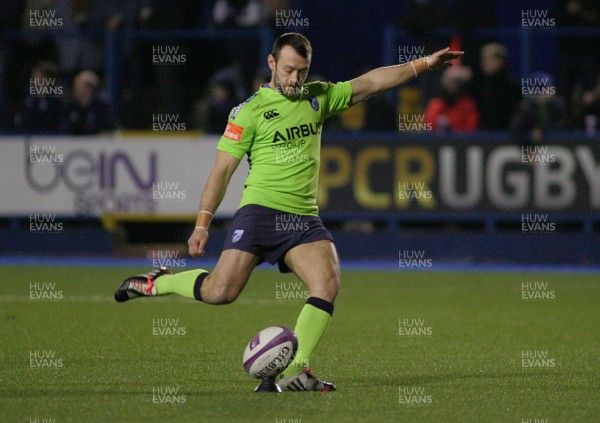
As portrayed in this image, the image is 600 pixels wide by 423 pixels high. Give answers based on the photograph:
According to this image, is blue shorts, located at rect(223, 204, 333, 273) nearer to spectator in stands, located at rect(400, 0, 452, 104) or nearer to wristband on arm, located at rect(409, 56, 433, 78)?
wristband on arm, located at rect(409, 56, 433, 78)

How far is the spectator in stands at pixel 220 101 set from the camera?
728 inches

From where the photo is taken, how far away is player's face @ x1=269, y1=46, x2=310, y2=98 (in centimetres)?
784

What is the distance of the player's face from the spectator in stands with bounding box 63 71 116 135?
10689 millimetres

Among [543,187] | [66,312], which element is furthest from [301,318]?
[543,187]

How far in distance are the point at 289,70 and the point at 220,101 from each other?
1072 cm

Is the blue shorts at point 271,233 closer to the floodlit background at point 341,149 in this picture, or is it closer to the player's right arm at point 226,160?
the player's right arm at point 226,160

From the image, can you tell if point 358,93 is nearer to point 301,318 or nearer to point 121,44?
point 301,318

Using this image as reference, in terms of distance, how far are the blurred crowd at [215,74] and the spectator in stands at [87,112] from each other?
0.01 meters

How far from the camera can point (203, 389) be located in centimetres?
791

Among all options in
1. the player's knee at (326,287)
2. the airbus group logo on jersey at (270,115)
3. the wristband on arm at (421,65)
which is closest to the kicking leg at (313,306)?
the player's knee at (326,287)

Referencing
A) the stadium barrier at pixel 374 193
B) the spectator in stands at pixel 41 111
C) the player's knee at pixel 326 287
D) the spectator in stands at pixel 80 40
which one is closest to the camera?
the player's knee at pixel 326 287

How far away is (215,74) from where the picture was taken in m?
19.5

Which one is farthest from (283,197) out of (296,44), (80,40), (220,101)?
(80,40)

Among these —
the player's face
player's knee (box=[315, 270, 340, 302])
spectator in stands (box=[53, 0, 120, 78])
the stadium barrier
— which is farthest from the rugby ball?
spectator in stands (box=[53, 0, 120, 78])
